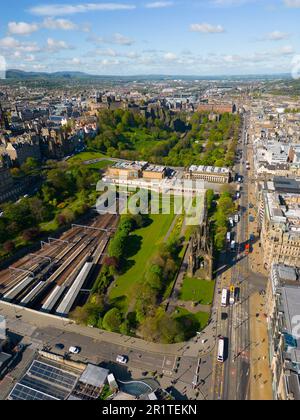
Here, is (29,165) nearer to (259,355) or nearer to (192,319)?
(192,319)

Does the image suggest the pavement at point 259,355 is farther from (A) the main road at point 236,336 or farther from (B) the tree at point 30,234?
(B) the tree at point 30,234

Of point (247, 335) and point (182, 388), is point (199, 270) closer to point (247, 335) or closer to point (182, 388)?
point (247, 335)

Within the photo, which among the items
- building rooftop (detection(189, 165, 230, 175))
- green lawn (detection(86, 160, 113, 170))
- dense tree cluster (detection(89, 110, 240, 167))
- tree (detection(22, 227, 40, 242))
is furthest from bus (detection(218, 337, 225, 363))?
green lawn (detection(86, 160, 113, 170))

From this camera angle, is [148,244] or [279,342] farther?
[148,244]

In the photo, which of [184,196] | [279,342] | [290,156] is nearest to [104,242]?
[184,196]

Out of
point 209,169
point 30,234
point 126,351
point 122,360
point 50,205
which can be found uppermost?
point 209,169

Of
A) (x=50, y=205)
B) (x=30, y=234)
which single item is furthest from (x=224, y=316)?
(x=50, y=205)

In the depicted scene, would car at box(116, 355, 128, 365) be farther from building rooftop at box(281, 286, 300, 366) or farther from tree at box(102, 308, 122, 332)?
building rooftop at box(281, 286, 300, 366)

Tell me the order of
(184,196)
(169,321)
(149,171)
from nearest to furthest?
1. (169,321)
2. (184,196)
3. (149,171)
